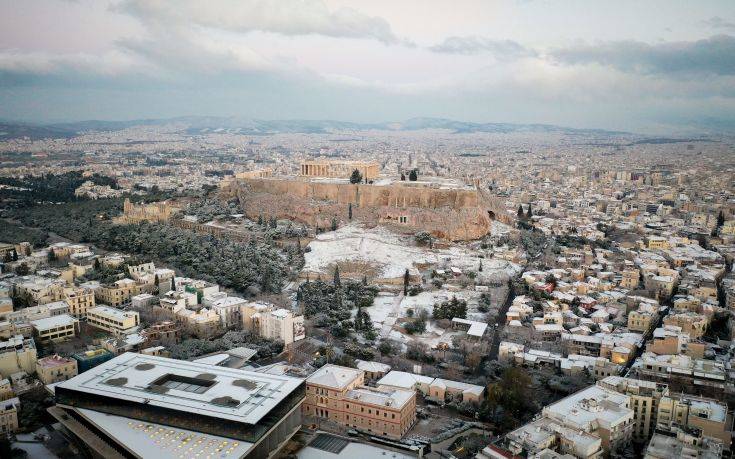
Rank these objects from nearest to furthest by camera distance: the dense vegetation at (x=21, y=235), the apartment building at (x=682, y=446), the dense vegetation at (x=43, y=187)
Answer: the apartment building at (x=682, y=446), the dense vegetation at (x=21, y=235), the dense vegetation at (x=43, y=187)

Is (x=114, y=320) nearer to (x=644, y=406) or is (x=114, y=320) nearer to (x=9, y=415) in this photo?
(x=9, y=415)

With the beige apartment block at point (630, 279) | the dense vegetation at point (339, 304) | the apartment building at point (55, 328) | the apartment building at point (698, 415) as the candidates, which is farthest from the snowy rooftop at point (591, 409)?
the apartment building at point (55, 328)

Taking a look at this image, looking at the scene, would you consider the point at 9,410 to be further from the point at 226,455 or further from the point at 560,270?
the point at 560,270

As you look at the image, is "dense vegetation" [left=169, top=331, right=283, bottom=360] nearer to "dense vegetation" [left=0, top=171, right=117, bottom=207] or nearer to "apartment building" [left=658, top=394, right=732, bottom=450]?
"apartment building" [left=658, top=394, right=732, bottom=450]

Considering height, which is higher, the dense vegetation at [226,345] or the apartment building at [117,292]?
the apartment building at [117,292]

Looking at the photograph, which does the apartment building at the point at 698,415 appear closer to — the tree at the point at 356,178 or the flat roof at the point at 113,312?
the flat roof at the point at 113,312

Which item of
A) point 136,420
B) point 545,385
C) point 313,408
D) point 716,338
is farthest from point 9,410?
point 716,338
